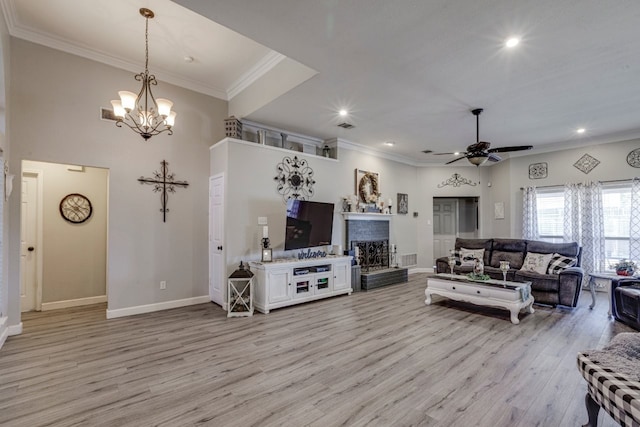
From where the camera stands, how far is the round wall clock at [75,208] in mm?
4836

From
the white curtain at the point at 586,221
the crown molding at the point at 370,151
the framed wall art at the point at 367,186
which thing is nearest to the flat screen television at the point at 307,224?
the framed wall art at the point at 367,186

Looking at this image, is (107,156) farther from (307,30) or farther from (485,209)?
(485,209)

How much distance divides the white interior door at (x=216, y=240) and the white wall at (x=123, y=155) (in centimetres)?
11

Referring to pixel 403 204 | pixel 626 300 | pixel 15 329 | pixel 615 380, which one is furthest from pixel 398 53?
pixel 15 329

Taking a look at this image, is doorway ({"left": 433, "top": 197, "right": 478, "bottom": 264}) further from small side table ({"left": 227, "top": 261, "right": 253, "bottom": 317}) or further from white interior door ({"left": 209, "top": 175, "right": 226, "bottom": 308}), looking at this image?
white interior door ({"left": 209, "top": 175, "right": 226, "bottom": 308})

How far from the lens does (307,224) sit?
512 centimetres

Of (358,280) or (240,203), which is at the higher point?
(240,203)

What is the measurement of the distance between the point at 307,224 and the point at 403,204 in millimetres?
3585

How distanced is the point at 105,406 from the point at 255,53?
4.08m

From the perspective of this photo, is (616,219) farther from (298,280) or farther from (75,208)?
(75,208)

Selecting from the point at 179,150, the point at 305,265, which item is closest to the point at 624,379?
the point at 305,265

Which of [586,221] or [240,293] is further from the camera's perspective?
[586,221]

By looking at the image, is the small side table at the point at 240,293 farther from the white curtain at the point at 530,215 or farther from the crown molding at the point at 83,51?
the white curtain at the point at 530,215

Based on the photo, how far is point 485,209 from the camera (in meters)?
7.78
